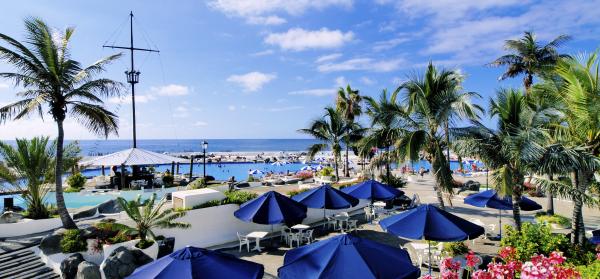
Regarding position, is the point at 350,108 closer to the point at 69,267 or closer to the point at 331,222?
the point at 331,222

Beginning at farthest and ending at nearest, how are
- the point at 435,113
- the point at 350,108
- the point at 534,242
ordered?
the point at 350,108 < the point at 435,113 < the point at 534,242

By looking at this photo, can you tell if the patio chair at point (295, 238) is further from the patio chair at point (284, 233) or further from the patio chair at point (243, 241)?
the patio chair at point (243, 241)

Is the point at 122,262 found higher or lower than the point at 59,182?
lower

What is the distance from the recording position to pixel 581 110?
9.02m

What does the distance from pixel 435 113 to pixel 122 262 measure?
1142 centimetres

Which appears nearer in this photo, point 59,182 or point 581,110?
point 581,110

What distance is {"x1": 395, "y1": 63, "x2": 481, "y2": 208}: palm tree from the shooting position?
13016 millimetres

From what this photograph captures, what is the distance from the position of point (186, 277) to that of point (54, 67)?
1000 centimetres

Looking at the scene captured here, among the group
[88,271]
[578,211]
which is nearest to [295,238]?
[88,271]

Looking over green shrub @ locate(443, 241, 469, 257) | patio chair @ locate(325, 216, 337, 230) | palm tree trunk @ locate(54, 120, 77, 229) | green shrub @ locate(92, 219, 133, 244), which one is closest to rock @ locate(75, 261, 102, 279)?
green shrub @ locate(92, 219, 133, 244)

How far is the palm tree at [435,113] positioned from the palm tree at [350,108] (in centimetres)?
1163

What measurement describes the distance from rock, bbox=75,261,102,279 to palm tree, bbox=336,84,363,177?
18473 mm

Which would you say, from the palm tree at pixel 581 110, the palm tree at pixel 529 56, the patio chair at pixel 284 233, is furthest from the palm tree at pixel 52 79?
the palm tree at pixel 529 56

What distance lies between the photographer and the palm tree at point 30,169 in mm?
13609
